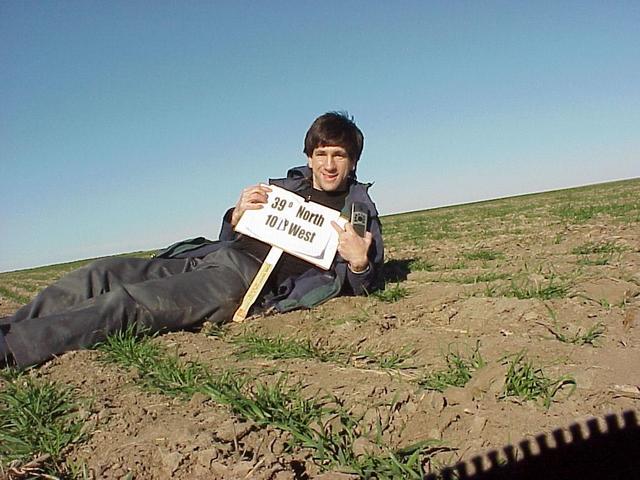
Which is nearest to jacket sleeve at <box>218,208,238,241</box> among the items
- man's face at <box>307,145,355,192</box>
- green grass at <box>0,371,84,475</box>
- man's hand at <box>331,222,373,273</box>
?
man's face at <box>307,145,355,192</box>

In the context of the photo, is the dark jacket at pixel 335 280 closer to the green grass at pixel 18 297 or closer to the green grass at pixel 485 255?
the green grass at pixel 485 255

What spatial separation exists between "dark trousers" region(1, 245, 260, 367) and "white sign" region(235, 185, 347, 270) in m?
0.25

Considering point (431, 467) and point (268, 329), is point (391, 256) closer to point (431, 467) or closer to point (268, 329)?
point (268, 329)

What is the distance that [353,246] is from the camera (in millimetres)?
3742

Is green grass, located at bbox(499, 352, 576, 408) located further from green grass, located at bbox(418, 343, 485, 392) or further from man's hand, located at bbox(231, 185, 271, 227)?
man's hand, located at bbox(231, 185, 271, 227)

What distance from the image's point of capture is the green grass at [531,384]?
2.01 m

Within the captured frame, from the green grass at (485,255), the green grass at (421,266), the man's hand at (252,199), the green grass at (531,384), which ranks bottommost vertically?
the green grass at (531,384)

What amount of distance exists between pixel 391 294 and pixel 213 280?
1351mm

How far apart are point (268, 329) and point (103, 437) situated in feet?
5.06

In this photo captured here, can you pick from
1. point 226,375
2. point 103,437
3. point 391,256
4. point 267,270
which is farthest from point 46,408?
point 391,256

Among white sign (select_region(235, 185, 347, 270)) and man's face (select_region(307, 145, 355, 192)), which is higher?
man's face (select_region(307, 145, 355, 192))

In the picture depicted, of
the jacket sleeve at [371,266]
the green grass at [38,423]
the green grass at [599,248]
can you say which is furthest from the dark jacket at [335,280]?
the green grass at [599,248]

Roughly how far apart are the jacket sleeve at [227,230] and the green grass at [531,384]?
2.68 metres

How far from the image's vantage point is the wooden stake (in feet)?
12.2
